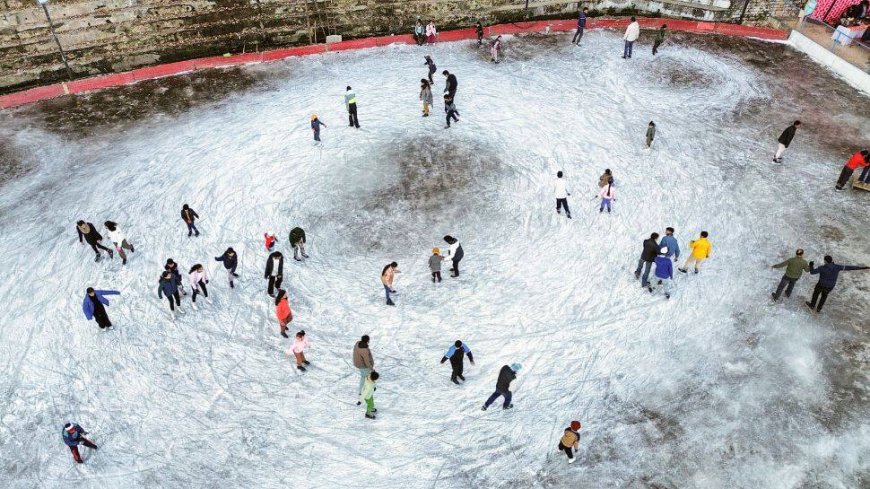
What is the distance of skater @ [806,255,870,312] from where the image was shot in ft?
41.0

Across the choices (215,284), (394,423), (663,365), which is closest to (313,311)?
(215,284)

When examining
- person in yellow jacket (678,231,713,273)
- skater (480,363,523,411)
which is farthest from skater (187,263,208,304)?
person in yellow jacket (678,231,713,273)

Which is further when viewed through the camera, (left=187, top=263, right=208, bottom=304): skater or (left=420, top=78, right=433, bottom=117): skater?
(left=420, top=78, right=433, bottom=117): skater

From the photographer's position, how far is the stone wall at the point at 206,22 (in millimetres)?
21672

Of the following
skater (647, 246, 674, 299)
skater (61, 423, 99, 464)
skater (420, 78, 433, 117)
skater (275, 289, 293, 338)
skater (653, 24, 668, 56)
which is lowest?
skater (61, 423, 99, 464)

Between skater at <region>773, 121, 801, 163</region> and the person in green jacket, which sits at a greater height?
skater at <region>773, 121, 801, 163</region>

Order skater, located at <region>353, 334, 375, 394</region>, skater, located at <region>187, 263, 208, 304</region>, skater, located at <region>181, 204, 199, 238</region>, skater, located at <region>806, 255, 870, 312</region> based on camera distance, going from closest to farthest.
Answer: skater, located at <region>353, 334, 375, 394</region>, skater, located at <region>806, 255, 870, 312</region>, skater, located at <region>187, 263, 208, 304</region>, skater, located at <region>181, 204, 199, 238</region>

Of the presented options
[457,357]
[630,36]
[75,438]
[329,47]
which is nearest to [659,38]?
[630,36]

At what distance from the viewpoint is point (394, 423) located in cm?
1155

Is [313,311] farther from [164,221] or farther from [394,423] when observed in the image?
[164,221]

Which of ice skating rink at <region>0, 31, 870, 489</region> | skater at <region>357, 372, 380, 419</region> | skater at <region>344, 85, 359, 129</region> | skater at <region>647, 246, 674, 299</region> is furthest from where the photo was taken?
skater at <region>344, 85, 359, 129</region>

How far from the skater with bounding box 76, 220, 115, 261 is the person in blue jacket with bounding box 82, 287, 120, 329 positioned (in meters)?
2.08

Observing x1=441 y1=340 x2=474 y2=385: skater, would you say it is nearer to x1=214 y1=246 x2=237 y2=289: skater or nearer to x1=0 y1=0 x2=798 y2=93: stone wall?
x1=214 y1=246 x2=237 y2=289: skater

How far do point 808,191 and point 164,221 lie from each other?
1786 cm
